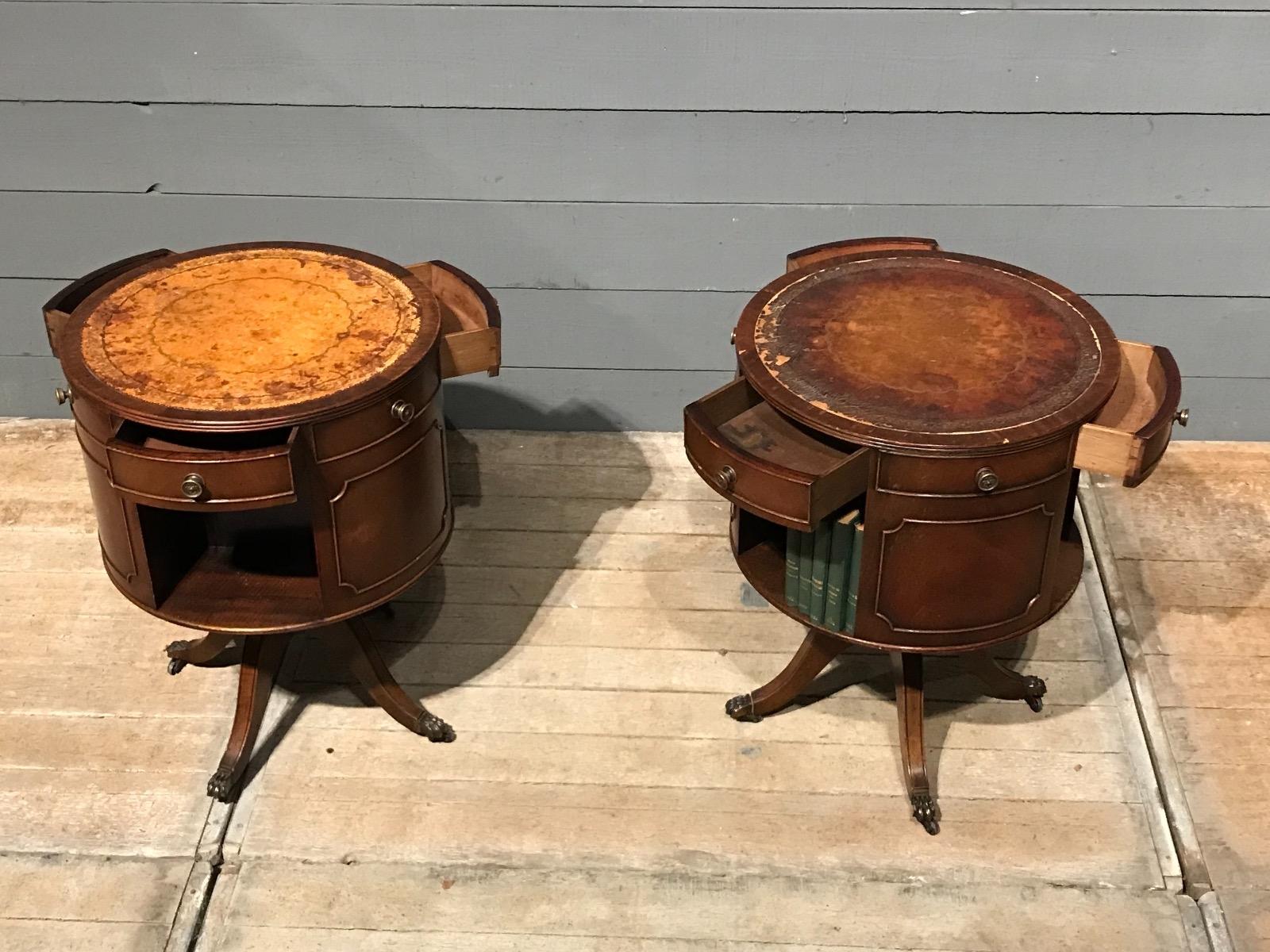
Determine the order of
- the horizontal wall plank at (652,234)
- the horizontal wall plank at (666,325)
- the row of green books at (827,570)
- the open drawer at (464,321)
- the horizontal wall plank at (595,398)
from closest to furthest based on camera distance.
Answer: the row of green books at (827,570), the open drawer at (464,321), the horizontal wall plank at (652,234), the horizontal wall plank at (666,325), the horizontal wall plank at (595,398)

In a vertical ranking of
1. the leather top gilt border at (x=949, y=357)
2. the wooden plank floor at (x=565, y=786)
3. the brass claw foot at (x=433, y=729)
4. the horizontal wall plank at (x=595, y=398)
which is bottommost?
the wooden plank floor at (x=565, y=786)

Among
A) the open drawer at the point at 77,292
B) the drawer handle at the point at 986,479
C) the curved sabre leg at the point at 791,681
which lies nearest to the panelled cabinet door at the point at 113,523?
the open drawer at the point at 77,292

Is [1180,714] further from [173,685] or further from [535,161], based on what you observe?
[173,685]

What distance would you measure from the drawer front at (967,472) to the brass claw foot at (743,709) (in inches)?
30.6

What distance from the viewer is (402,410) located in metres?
2.59

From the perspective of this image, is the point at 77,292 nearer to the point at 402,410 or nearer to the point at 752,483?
the point at 402,410

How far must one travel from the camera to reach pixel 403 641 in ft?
10.8

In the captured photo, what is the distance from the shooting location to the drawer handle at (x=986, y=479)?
2398 millimetres

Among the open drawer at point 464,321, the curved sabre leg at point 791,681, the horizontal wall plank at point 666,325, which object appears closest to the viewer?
the open drawer at point 464,321

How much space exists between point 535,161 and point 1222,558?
1877 mm

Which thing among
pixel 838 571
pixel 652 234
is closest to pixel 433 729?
pixel 838 571

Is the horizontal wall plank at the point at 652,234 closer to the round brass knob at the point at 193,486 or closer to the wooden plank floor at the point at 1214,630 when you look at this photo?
the wooden plank floor at the point at 1214,630

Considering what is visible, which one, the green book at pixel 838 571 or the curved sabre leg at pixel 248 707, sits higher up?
the green book at pixel 838 571

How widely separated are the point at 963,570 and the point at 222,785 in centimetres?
146
